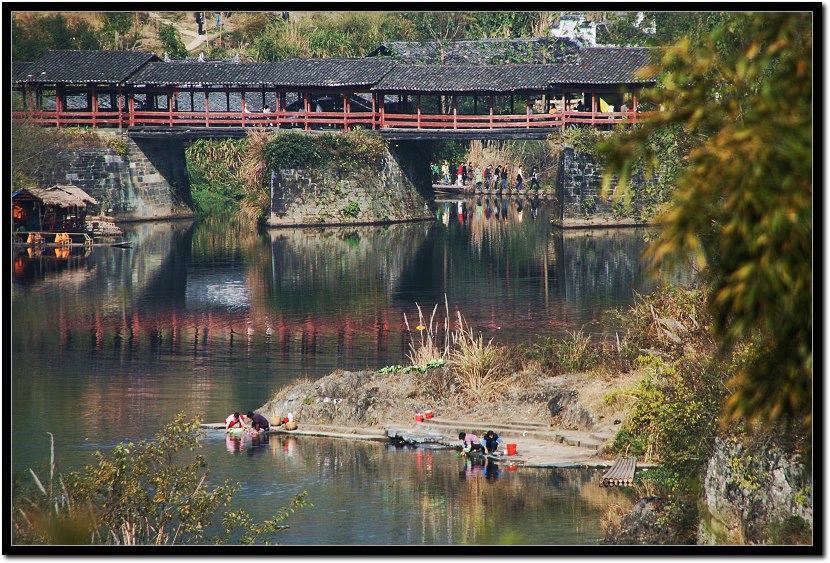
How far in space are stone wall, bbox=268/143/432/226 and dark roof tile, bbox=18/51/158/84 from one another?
9372mm

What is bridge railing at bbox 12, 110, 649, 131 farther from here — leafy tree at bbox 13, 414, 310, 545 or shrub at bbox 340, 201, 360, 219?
leafy tree at bbox 13, 414, 310, 545

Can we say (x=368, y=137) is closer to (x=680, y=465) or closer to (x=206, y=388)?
(x=206, y=388)

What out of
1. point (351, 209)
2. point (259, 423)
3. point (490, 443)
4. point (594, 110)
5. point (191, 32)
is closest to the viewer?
point (490, 443)

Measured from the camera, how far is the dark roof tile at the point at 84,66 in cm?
6469

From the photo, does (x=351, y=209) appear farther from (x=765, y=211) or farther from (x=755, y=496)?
(x=765, y=211)

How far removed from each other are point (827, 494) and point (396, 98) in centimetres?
5944

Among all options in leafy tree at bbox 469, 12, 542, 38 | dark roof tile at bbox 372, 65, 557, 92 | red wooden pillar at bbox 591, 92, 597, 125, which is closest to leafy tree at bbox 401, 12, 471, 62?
leafy tree at bbox 469, 12, 542, 38

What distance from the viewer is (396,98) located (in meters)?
71.7

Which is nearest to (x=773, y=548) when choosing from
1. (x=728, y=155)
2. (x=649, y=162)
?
(x=649, y=162)

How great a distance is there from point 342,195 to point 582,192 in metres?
11.8

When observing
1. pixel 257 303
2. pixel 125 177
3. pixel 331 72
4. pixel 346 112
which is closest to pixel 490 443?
pixel 257 303

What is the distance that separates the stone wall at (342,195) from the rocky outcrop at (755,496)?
48.6 metres

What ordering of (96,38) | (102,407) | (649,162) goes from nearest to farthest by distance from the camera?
1. (649,162)
2. (102,407)
3. (96,38)

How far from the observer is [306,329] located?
125 feet
